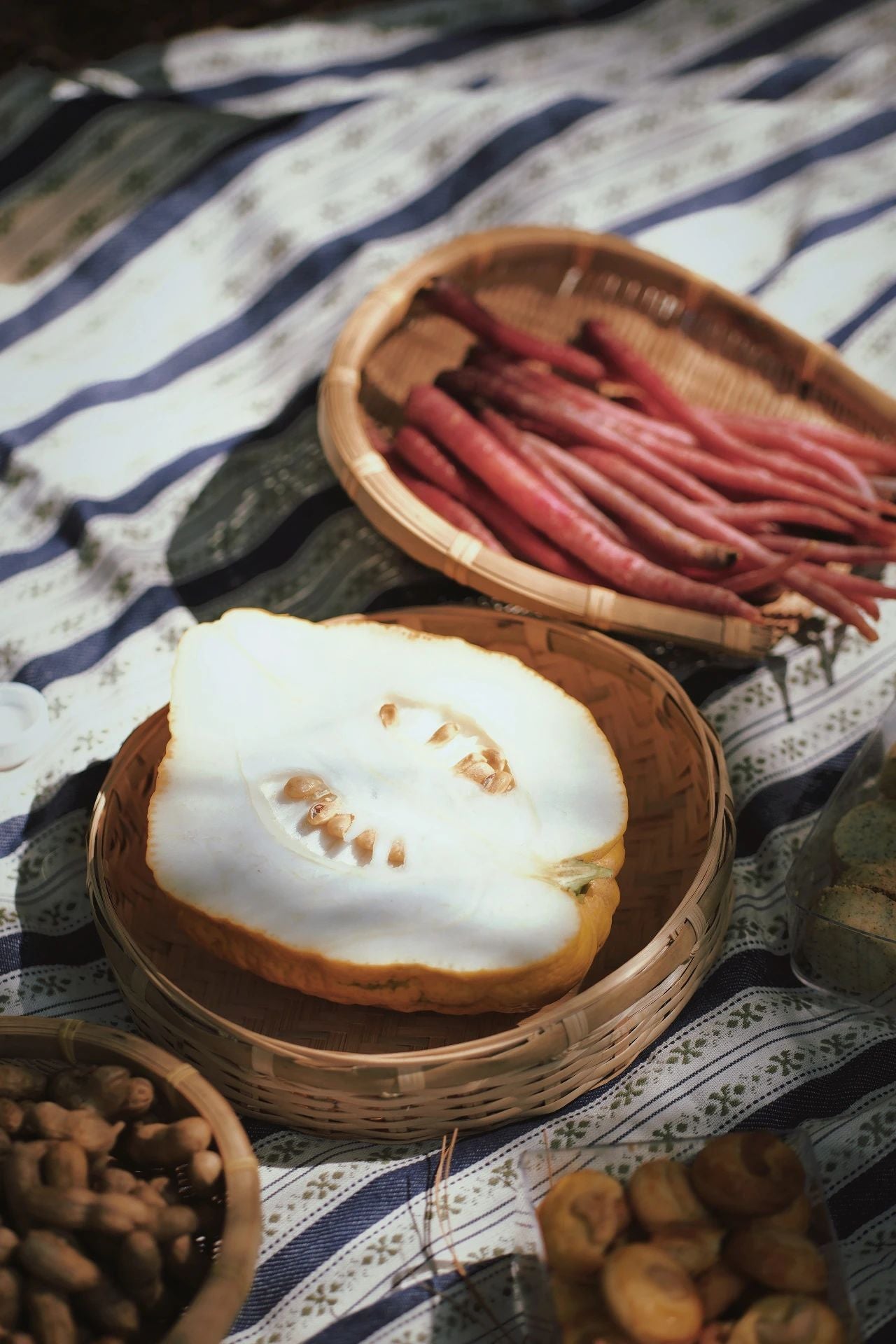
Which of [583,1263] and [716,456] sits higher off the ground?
[716,456]

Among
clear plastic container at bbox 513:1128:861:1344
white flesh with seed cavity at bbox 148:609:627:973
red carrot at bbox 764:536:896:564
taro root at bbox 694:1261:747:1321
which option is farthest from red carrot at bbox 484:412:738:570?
taro root at bbox 694:1261:747:1321

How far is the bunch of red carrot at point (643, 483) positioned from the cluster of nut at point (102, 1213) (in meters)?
0.92

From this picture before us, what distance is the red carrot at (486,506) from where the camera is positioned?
5.54ft

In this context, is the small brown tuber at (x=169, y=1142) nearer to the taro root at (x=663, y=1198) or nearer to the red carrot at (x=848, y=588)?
the taro root at (x=663, y=1198)

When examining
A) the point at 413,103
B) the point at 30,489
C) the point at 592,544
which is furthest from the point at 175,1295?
the point at 413,103

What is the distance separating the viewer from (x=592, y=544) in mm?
1655

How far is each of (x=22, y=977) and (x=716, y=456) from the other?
1.23 m

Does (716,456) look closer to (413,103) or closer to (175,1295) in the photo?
(413,103)

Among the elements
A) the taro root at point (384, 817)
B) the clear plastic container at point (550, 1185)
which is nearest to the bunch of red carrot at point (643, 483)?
the taro root at point (384, 817)

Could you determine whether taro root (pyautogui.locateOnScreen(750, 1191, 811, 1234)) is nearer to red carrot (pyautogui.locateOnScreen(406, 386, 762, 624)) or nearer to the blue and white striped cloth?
the blue and white striped cloth

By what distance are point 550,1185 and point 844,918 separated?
1.39 ft

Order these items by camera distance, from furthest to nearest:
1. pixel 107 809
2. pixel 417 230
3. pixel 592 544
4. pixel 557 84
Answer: pixel 557 84, pixel 417 230, pixel 592 544, pixel 107 809

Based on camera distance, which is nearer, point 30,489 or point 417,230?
point 30,489

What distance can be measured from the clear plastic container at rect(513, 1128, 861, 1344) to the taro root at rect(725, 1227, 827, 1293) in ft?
0.11
